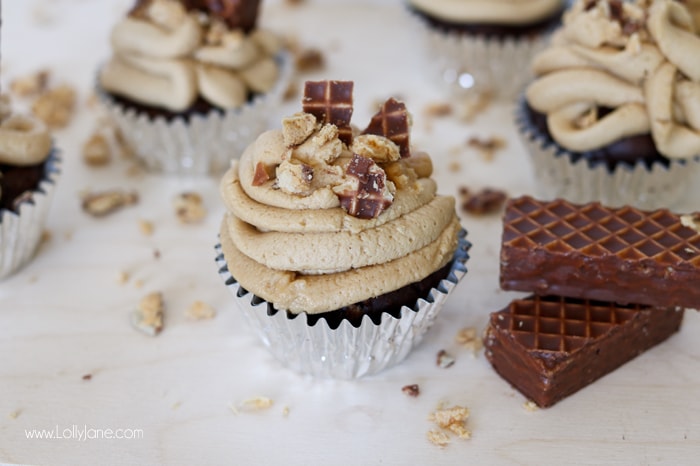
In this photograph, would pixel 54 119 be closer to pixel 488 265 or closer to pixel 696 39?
pixel 488 265

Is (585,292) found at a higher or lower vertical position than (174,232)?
higher

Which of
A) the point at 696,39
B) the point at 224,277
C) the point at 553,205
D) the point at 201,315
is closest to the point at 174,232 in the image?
the point at 201,315

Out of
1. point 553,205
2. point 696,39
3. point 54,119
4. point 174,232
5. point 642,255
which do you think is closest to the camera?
point 642,255

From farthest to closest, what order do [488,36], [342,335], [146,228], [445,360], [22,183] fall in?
[488,36], [146,228], [22,183], [445,360], [342,335]

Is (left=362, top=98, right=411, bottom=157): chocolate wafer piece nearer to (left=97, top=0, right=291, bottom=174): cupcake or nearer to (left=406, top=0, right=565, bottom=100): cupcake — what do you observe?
(left=97, top=0, right=291, bottom=174): cupcake

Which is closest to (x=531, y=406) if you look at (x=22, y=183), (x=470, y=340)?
(x=470, y=340)

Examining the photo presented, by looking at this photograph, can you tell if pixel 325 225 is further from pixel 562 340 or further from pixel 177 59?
pixel 177 59
